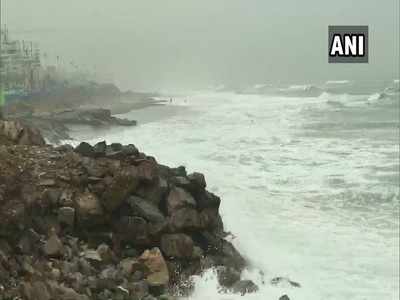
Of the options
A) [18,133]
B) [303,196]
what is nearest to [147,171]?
[18,133]

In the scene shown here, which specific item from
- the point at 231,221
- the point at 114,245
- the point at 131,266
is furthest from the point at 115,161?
the point at 231,221

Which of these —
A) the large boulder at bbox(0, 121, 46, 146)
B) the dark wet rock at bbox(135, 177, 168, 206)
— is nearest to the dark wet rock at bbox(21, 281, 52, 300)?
the dark wet rock at bbox(135, 177, 168, 206)

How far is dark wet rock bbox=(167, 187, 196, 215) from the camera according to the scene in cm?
1246

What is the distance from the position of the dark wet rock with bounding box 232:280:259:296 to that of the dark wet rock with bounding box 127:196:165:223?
81.2 inches

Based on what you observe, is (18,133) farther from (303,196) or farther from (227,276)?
(303,196)

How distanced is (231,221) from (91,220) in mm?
5441

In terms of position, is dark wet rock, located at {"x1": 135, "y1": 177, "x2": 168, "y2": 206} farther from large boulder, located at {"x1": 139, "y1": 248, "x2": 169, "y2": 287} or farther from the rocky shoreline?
large boulder, located at {"x1": 139, "y1": 248, "x2": 169, "y2": 287}

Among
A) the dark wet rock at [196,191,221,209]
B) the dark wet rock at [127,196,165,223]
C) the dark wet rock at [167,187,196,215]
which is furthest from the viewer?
the dark wet rock at [196,191,221,209]

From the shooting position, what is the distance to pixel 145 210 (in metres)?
12.0

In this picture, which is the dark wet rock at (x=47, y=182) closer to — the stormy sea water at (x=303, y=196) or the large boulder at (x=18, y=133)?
the large boulder at (x=18, y=133)

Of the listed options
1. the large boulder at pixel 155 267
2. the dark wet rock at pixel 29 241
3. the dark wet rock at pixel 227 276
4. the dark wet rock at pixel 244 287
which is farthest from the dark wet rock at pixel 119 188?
the dark wet rock at pixel 244 287

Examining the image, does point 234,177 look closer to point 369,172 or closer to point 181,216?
point 369,172

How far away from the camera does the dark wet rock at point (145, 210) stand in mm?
11945

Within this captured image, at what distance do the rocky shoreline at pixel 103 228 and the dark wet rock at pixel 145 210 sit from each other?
2cm
